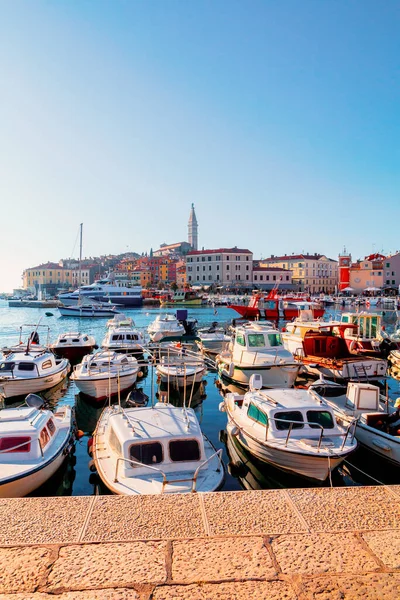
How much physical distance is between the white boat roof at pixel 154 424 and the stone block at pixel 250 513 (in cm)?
524

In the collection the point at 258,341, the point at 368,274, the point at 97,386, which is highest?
the point at 368,274

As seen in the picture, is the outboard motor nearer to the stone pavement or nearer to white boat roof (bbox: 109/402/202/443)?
white boat roof (bbox: 109/402/202/443)

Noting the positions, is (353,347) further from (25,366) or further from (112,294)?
(112,294)

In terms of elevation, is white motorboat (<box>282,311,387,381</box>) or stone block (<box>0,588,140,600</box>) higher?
stone block (<box>0,588,140,600</box>)

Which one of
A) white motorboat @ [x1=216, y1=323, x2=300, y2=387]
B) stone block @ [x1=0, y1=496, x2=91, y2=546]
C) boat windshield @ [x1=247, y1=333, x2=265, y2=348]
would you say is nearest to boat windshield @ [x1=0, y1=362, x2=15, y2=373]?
white motorboat @ [x1=216, y1=323, x2=300, y2=387]

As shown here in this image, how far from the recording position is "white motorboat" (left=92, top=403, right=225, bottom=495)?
8891 mm

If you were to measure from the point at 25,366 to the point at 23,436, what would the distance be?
1102cm

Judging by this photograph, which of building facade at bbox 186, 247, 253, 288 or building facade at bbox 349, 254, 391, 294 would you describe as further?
building facade at bbox 186, 247, 253, 288

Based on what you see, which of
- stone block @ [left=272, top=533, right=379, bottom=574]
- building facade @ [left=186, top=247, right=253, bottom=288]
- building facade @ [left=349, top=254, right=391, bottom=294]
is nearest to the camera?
stone block @ [left=272, top=533, right=379, bottom=574]

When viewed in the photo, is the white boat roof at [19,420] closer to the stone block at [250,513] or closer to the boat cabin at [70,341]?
the stone block at [250,513]

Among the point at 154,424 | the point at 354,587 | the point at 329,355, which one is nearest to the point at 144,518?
the point at 354,587

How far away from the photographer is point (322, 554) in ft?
11.8

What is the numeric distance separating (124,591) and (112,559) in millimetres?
361

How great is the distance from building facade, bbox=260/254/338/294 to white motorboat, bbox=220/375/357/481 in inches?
4935
